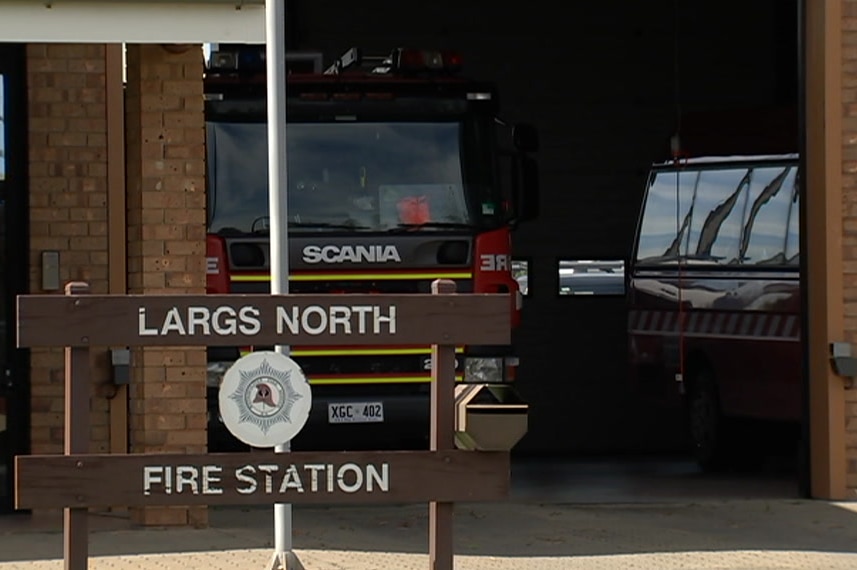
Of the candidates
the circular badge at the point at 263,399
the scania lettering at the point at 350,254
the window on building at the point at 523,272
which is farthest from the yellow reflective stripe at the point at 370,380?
the window on building at the point at 523,272

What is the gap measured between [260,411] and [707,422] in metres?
9.18

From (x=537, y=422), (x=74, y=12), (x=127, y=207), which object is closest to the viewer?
(x=74, y=12)

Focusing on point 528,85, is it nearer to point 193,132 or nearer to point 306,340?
point 193,132

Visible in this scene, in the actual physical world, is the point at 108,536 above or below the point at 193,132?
below

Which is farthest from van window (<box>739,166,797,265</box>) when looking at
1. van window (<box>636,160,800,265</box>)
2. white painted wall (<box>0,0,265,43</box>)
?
white painted wall (<box>0,0,265,43</box>)

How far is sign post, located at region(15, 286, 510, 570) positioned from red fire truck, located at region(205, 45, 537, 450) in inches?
208

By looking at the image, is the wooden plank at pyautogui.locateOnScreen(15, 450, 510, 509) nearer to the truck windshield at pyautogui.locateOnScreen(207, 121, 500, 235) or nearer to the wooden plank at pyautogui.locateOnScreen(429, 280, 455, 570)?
the wooden plank at pyautogui.locateOnScreen(429, 280, 455, 570)

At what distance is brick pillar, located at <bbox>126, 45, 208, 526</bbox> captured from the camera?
1111 cm

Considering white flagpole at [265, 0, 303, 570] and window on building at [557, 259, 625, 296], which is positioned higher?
white flagpole at [265, 0, 303, 570]

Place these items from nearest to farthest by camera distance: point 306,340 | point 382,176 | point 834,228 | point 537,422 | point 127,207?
point 306,340 < point 127,207 < point 834,228 < point 382,176 < point 537,422

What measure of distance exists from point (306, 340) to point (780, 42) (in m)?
14.1

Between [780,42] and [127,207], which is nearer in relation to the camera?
[127,207]

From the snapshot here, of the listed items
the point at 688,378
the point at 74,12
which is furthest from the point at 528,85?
the point at 74,12

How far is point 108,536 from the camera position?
432 inches
